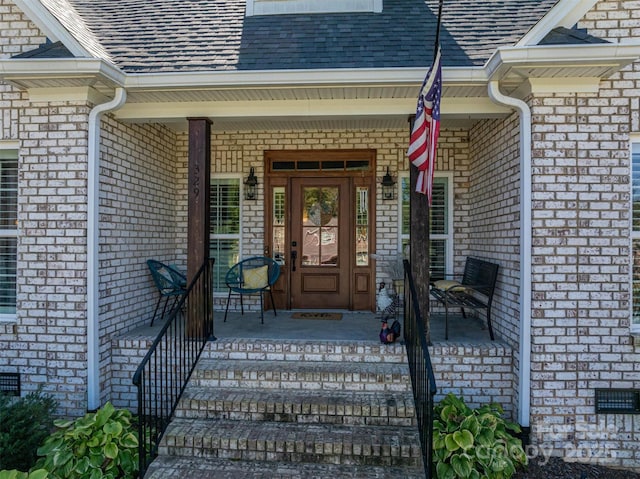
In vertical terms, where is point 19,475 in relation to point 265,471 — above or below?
above

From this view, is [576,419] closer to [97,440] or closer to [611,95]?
[611,95]

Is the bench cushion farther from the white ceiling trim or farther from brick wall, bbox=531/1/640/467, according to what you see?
the white ceiling trim

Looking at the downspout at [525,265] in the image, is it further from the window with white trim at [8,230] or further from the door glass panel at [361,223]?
the window with white trim at [8,230]

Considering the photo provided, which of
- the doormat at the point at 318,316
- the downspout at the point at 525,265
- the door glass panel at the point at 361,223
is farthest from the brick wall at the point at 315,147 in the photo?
the downspout at the point at 525,265

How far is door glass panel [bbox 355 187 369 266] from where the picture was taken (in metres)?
5.69

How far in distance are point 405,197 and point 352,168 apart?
823 mm

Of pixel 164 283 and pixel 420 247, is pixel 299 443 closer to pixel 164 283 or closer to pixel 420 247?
pixel 420 247

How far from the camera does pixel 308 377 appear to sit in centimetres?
372

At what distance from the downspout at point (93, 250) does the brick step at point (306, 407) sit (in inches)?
36.6

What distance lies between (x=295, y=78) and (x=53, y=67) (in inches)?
79.8

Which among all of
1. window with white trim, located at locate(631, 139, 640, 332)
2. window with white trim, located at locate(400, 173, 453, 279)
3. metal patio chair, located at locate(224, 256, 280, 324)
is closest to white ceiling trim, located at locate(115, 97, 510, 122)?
window with white trim, located at locate(631, 139, 640, 332)

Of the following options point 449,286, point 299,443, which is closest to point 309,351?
point 299,443

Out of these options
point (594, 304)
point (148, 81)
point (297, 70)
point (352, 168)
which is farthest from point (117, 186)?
point (594, 304)

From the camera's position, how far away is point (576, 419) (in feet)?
11.3
